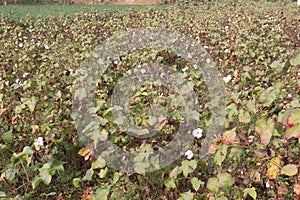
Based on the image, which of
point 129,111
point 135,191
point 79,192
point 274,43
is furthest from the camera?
point 274,43

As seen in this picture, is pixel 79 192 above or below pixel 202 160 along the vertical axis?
below

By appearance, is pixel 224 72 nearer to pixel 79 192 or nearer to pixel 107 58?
pixel 107 58

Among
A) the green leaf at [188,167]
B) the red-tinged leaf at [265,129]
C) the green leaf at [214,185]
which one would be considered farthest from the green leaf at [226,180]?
the red-tinged leaf at [265,129]

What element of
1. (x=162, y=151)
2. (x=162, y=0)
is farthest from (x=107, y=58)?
(x=162, y=0)

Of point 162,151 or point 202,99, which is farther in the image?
point 202,99

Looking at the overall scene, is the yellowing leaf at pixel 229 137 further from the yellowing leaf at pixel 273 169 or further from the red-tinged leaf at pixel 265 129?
the yellowing leaf at pixel 273 169

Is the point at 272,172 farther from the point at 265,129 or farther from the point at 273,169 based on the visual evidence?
the point at 265,129

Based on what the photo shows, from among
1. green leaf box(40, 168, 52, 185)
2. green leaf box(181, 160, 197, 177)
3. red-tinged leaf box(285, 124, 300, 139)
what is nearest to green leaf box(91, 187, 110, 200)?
green leaf box(40, 168, 52, 185)

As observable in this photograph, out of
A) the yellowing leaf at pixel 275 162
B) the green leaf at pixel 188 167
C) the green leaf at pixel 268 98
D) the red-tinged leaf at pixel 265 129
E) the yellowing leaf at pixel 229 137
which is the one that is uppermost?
the green leaf at pixel 268 98

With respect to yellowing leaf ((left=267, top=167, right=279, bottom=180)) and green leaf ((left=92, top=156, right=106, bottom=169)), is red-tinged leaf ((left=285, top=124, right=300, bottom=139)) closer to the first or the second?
yellowing leaf ((left=267, top=167, right=279, bottom=180))

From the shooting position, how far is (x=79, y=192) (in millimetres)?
2523

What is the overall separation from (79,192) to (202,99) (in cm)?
143

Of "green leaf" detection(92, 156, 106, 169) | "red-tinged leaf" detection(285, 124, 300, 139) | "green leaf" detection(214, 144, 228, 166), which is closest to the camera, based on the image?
"red-tinged leaf" detection(285, 124, 300, 139)

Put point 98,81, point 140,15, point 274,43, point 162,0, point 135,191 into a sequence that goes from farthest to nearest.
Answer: point 162,0 < point 140,15 < point 274,43 < point 98,81 < point 135,191
